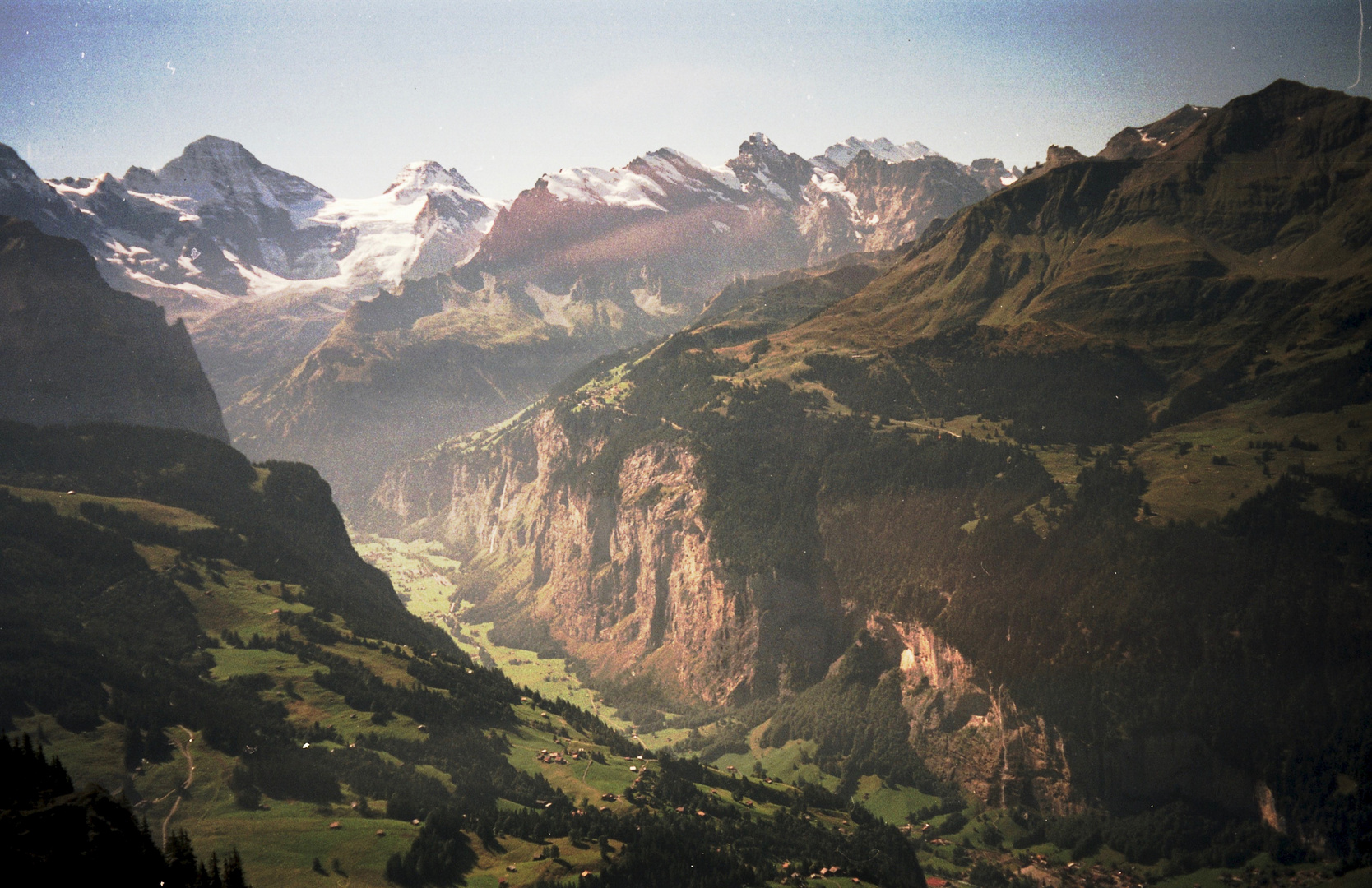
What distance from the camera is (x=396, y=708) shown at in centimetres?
17100

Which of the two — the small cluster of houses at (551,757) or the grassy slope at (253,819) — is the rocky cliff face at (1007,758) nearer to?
the grassy slope at (253,819)

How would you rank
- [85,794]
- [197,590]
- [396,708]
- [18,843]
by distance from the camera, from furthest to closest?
[197,590] → [396,708] → [85,794] → [18,843]

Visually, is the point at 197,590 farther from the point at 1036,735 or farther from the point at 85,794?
the point at 1036,735

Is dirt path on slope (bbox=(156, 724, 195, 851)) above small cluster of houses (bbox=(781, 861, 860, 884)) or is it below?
A: above

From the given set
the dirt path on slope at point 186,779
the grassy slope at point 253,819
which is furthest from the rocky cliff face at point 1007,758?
the dirt path on slope at point 186,779

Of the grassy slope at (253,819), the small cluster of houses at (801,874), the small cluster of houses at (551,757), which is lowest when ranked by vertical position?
the small cluster of houses at (801,874)

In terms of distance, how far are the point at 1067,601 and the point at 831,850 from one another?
75.8 meters

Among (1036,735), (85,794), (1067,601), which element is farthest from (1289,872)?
(85,794)

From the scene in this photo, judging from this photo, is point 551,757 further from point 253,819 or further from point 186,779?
point 186,779

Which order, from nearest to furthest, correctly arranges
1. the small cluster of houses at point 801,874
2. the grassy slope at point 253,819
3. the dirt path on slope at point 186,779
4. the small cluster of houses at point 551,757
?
the grassy slope at point 253,819 < the dirt path on slope at point 186,779 < the small cluster of houses at point 801,874 < the small cluster of houses at point 551,757

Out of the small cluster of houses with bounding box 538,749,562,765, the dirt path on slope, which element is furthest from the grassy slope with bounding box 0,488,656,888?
the small cluster of houses with bounding box 538,749,562,765

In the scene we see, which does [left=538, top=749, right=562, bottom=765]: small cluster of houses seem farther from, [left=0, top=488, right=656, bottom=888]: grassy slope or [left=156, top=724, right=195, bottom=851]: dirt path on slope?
[left=156, top=724, right=195, bottom=851]: dirt path on slope

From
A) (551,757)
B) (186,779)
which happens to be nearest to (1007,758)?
(551,757)

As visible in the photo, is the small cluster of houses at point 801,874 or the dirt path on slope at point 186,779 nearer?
the dirt path on slope at point 186,779
